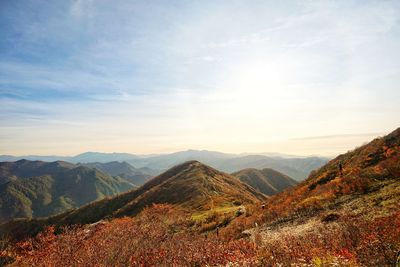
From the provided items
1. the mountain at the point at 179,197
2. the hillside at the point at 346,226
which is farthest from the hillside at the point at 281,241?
the mountain at the point at 179,197

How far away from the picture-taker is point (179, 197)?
67.8 meters

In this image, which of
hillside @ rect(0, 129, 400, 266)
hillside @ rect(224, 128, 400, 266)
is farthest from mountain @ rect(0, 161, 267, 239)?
hillside @ rect(0, 129, 400, 266)

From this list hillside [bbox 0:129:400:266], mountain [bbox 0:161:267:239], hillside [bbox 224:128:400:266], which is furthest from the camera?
mountain [bbox 0:161:267:239]

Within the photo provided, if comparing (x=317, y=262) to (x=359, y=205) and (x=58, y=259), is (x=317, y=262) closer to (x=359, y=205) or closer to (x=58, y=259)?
(x=58, y=259)

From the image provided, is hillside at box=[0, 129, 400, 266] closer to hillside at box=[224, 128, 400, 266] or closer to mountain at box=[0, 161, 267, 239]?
hillside at box=[224, 128, 400, 266]

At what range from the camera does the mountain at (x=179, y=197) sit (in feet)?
188

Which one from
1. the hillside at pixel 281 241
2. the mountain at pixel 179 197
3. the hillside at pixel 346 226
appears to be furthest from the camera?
the mountain at pixel 179 197

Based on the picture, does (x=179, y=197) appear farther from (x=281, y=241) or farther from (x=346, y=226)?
(x=346, y=226)

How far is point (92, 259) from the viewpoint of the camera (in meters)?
7.29

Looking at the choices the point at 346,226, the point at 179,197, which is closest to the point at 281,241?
the point at 346,226

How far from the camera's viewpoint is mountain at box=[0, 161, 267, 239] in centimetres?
5738

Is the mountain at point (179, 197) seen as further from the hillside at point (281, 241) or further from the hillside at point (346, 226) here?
the hillside at point (281, 241)

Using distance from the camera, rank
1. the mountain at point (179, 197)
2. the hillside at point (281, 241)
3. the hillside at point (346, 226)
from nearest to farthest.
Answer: the hillside at point (346, 226) → the hillside at point (281, 241) → the mountain at point (179, 197)

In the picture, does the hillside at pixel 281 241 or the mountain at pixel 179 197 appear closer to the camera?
the hillside at pixel 281 241
